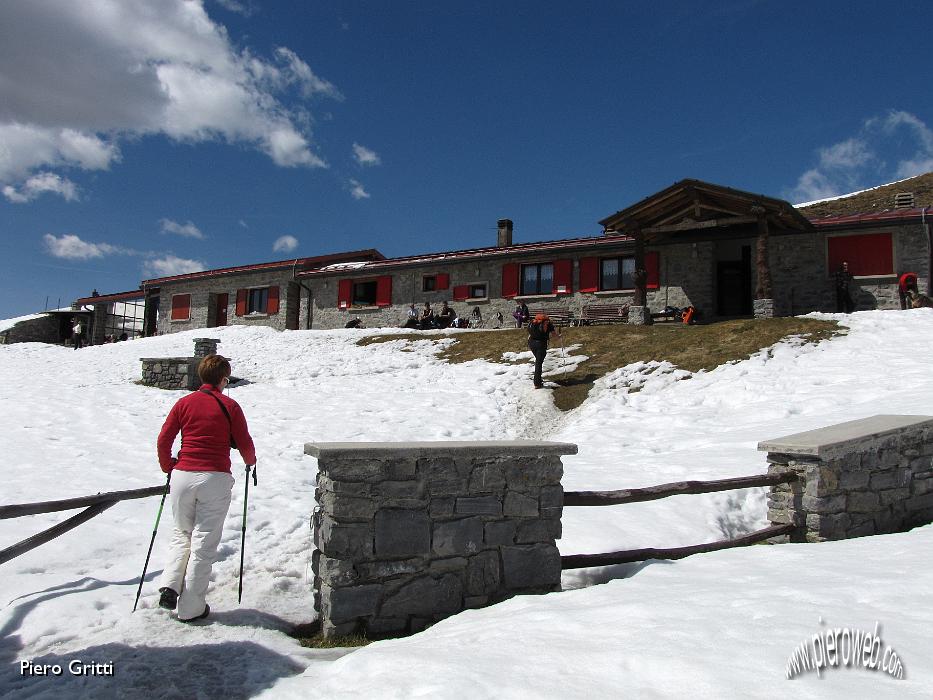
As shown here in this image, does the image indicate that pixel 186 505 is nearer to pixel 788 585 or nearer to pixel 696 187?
pixel 788 585

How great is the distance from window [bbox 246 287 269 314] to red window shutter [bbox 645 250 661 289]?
63.2 ft

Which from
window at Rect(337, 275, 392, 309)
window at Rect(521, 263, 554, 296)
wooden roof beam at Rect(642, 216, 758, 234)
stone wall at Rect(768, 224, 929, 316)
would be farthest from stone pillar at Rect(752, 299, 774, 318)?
window at Rect(337, 275, 392, 309)

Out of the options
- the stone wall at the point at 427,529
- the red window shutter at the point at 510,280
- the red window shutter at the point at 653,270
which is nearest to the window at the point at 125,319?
the red window shutter at the point at 510,280

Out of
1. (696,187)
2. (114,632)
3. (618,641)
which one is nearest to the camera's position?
(618,641)

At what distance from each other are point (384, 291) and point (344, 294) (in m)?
2.24

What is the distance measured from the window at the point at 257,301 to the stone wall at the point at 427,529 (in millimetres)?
28859

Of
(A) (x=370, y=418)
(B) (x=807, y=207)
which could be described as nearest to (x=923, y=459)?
(A) (x=370, y=418)

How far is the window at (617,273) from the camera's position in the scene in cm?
2256

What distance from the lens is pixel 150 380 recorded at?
16.3 metres

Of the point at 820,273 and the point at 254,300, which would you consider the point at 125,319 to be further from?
the point at 820,273

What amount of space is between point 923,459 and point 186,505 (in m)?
6.36

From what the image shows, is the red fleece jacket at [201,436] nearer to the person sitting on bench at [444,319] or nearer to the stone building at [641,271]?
the stone building at [641,271]

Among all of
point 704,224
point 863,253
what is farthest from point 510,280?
point 863,253

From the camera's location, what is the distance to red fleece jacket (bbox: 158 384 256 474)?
4031 millimetres
